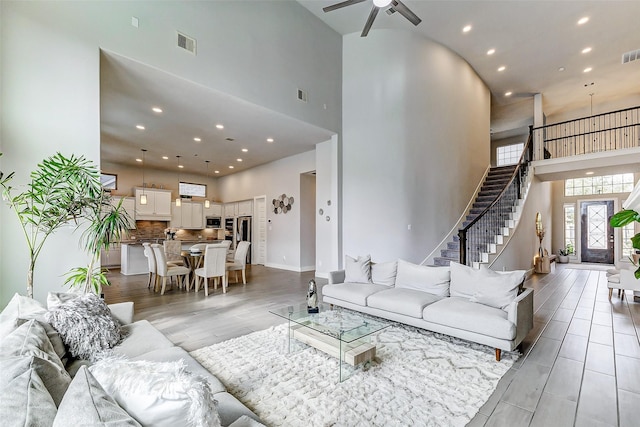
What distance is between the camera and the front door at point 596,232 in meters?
10.6

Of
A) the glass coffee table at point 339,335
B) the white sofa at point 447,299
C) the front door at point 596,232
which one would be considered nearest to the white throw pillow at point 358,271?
the white sofa at point 447,299

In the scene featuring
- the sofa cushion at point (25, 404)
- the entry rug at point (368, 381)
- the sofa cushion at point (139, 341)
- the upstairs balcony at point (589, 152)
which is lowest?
the entry rug at point (368, 381)

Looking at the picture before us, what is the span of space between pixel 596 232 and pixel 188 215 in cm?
1550

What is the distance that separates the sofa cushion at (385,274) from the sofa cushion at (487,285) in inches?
33.5

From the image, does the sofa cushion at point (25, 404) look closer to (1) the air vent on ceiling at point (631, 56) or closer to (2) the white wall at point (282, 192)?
(2) the white wall at point (282, 192)

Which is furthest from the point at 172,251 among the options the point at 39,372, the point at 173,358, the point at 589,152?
the point at 589,152

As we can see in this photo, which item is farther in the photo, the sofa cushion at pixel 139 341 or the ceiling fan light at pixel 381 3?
the ceiling fan light at pixel 381 3

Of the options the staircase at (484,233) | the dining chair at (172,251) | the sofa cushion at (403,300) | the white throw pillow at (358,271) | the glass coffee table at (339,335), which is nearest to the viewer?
the glass coffee table at (339,335)

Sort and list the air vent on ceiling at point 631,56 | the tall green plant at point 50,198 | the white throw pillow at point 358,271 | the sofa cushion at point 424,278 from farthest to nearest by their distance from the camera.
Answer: the air vent on ceiling at point 631,56 → the white throw pillow at point 358,271 → the sofa cushion at point 424,278 → the tall green plant at point 50,198

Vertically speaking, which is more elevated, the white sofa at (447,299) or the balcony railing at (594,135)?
the balcony railing at (594,135)

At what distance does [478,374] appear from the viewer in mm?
2498

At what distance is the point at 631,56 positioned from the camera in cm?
735

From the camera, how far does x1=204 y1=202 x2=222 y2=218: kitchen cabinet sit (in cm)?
1139

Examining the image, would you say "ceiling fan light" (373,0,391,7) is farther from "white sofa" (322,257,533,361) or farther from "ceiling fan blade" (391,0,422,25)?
"white sofa" (322,257,533,361)
